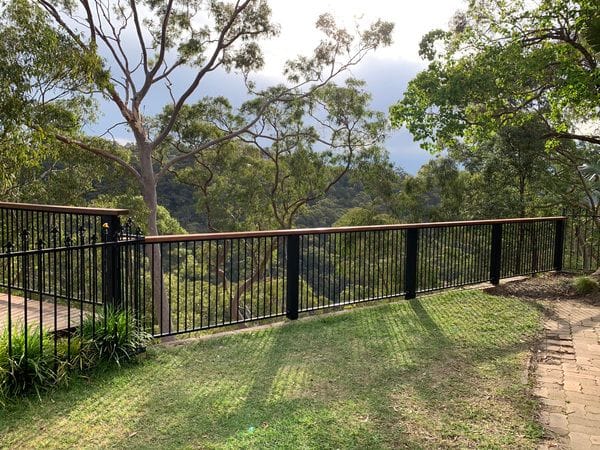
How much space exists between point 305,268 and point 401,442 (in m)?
3.47

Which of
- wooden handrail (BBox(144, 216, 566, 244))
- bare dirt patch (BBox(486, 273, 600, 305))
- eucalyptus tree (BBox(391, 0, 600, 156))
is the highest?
eucalyptus tree (BBox(391, 0, 600, 156))

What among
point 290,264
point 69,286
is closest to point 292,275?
point 290,264

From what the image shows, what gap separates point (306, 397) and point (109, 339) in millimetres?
1657

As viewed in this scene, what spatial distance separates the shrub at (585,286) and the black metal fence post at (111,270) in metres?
6.27

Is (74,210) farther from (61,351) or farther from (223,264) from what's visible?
(223,264)

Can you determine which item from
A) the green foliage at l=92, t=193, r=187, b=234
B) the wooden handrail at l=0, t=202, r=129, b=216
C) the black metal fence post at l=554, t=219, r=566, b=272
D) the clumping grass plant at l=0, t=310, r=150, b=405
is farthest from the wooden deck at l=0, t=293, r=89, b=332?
the green foliage at l=92, t=193, r=187, b=234

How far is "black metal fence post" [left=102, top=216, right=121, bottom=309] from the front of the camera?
12.9 feet

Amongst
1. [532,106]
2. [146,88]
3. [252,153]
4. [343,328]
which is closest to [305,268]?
[343,328]

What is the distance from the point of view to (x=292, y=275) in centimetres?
529

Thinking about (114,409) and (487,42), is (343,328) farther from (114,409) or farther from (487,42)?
(487,42)

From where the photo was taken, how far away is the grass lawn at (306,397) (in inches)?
106

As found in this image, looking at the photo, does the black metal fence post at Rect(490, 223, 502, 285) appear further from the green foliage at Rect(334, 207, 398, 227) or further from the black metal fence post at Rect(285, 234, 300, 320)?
the green foliage at Rect(334, 207, 398, 227)

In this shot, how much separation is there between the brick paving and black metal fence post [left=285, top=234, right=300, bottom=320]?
2485 millimetres

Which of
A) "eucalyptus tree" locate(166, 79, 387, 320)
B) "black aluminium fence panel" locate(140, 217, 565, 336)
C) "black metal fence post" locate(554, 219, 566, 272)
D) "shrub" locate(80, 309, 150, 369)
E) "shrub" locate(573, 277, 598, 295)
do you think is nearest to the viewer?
"shrub" locate(80, 309, 150, 369)
